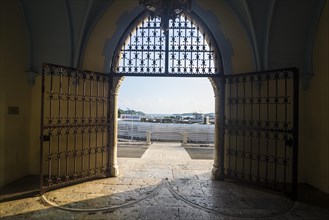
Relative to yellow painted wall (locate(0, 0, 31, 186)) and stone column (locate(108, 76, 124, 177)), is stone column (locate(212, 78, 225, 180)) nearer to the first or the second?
stone column (locate(108, 76, 124, 177))

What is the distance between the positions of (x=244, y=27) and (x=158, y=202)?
452 centimetres

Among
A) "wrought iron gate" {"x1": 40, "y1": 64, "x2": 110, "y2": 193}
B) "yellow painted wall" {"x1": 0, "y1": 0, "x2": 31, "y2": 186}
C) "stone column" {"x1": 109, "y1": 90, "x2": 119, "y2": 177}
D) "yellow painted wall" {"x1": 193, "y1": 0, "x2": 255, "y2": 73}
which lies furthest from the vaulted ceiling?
"stone column" {"x1": 109, "y1": 90, "x2": 119, "y2": 177}

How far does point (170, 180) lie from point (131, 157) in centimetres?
300

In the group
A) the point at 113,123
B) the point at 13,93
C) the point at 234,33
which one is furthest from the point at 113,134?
the point at 234,33

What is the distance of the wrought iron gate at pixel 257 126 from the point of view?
503 cm

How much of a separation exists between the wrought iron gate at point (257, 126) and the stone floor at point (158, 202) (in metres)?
0.54

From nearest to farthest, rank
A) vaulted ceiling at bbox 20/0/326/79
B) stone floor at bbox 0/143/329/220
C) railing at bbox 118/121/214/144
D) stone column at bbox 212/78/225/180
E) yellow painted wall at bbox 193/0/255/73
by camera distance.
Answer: stone floor at bbox 0/143/329/220, vaulted ceiling at bbox 20/0/326/79, yellow painted wall at bbox 193/0/255/73, stone column at bbox 212/78/225/180, railing at bbox 118/121/214/144

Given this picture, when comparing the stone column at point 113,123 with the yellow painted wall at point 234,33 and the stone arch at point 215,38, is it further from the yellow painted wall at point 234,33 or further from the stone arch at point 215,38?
the yellow painted wall at point 234,33

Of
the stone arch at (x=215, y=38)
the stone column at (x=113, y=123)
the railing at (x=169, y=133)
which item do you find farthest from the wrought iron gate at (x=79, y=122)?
the railing at (x=169, y=133)

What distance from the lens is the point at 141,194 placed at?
172 inches

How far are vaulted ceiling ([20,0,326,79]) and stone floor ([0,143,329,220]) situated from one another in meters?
2.98

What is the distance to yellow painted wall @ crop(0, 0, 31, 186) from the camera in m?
4.68

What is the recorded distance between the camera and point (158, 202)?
4.02 meters

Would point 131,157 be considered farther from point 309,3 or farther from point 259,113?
point 309,3
